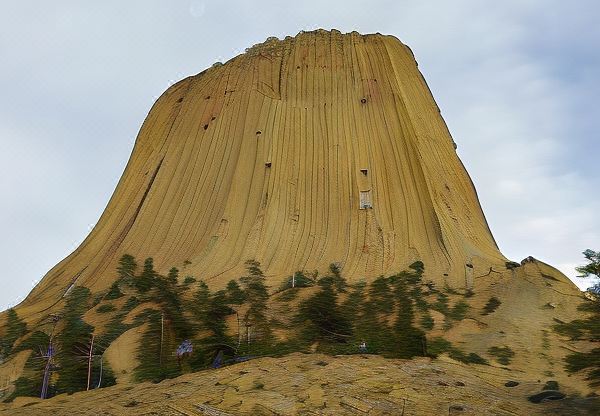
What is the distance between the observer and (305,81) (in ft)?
100

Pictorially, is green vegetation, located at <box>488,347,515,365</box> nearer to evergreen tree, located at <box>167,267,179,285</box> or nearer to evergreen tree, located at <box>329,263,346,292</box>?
evergreen tree, located at <box>329,263,346,292</box>

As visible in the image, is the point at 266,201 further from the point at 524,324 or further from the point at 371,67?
the point at 524,324

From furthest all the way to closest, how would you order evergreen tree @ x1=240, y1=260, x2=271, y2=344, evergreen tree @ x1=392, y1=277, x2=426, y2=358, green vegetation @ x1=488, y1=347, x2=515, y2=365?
evergreen tree @ x1=240, y1=260, x2=271, y2=344 < evergreen tree @ x1=392, y1=277, x2=426, y2=358 < green vegetation @ x1=488, y1=347, x2=515, y2=365

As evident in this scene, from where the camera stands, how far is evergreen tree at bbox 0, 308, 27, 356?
20.5 m

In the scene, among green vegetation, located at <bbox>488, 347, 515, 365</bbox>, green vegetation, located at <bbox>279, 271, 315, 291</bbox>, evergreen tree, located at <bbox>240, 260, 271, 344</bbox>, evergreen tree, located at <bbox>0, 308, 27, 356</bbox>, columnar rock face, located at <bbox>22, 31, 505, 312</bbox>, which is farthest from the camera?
columnar rock face, located at <bbox>22, 31, 505, 312</bbox>

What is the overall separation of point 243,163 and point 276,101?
3789 millimetres

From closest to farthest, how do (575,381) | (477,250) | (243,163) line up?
(575,381)
(477,250)
(243,163)

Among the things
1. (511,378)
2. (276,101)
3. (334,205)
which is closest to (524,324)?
Result: (511,378)

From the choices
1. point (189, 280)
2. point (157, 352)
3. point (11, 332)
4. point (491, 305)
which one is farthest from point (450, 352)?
point (11, 332)

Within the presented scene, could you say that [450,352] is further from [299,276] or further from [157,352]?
[157,352]

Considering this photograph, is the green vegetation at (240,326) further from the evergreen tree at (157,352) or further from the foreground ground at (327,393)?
the foreground ground at (327,393)

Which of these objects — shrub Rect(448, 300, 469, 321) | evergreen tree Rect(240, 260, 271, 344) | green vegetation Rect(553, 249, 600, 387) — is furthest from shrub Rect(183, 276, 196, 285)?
green vegetation Rect(553, 249, 600, 387)

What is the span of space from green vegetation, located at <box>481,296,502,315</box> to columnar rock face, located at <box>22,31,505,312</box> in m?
1.76

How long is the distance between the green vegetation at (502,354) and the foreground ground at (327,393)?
0.63 metres
